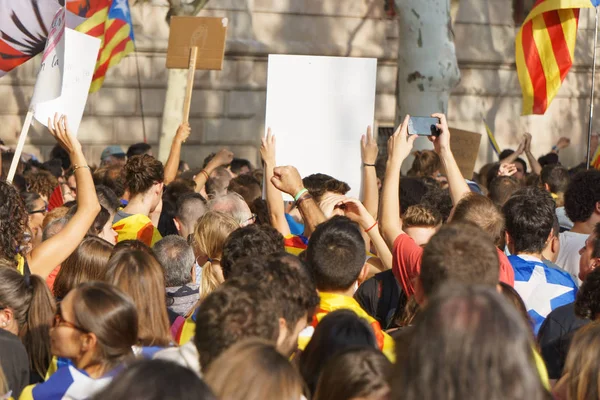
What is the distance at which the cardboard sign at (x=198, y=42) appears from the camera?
854cm

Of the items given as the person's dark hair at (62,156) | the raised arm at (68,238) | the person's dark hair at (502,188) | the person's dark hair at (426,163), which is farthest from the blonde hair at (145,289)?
the person's dark hair at (62,156)

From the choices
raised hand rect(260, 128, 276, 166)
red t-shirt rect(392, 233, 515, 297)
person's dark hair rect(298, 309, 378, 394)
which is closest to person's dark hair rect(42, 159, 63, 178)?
raised hand rect(260, 128, 276, 166)

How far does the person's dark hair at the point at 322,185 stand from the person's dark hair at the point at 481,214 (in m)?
1.14

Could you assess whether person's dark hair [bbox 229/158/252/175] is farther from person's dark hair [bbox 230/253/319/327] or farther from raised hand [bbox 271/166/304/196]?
person's dark hair [bbox 230/253/319/327]

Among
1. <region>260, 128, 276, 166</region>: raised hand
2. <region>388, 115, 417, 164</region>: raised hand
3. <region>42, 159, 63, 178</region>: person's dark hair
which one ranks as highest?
<region>388, 115, 417, 164</region>: raised hand

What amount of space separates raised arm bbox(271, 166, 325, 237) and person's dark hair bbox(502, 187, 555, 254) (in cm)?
92

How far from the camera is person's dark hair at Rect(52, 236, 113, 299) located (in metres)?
4.41

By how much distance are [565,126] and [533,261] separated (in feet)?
56.2

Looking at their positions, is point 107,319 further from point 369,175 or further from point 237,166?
point 237,166

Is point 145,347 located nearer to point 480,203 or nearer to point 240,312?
point 240,312

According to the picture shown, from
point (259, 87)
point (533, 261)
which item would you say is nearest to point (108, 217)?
point (533, 261)

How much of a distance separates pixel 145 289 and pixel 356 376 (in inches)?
44.3

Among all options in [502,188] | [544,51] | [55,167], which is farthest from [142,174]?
[544,51]

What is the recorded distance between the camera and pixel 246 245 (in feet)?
13.6
